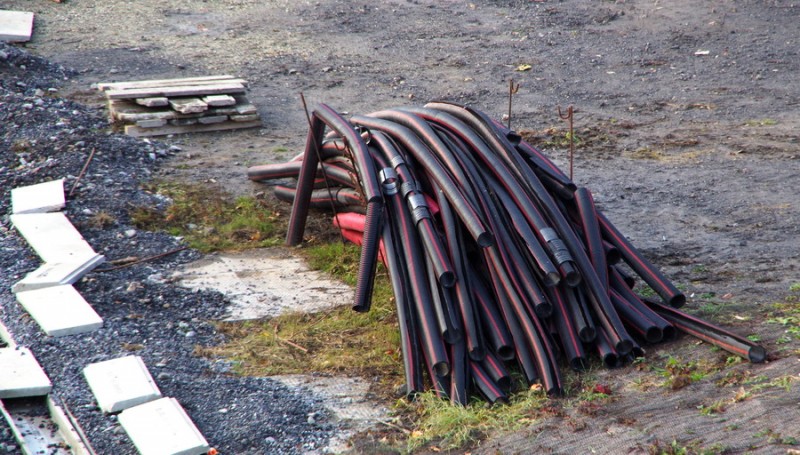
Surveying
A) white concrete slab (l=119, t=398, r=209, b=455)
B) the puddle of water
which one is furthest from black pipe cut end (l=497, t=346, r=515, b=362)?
white concrete slab (l=119, t=398, r=209, b=455)

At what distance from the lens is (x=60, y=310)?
595 cm

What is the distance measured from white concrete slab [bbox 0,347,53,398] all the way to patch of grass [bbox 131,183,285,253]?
2208mm

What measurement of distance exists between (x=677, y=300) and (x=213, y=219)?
4491 mm

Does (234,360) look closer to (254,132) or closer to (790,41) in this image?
(254,132)

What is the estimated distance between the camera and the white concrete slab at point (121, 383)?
4.88 m

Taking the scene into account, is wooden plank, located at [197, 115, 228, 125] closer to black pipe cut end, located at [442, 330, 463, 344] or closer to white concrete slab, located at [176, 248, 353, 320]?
white concrete slab, located at [176, 248, 353, 320]

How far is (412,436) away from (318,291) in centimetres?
225

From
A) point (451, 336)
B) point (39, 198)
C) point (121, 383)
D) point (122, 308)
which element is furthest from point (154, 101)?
point (451, 336)

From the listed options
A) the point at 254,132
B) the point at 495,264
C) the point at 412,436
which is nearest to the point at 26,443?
the point at 412,436

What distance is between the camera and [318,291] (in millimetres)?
6691

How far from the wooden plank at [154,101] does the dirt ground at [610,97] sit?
53 centimetres

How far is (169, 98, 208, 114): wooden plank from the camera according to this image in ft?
32.3

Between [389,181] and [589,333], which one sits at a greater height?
[389,181]

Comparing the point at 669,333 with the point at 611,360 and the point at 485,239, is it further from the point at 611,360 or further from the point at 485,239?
the point at 485,239
